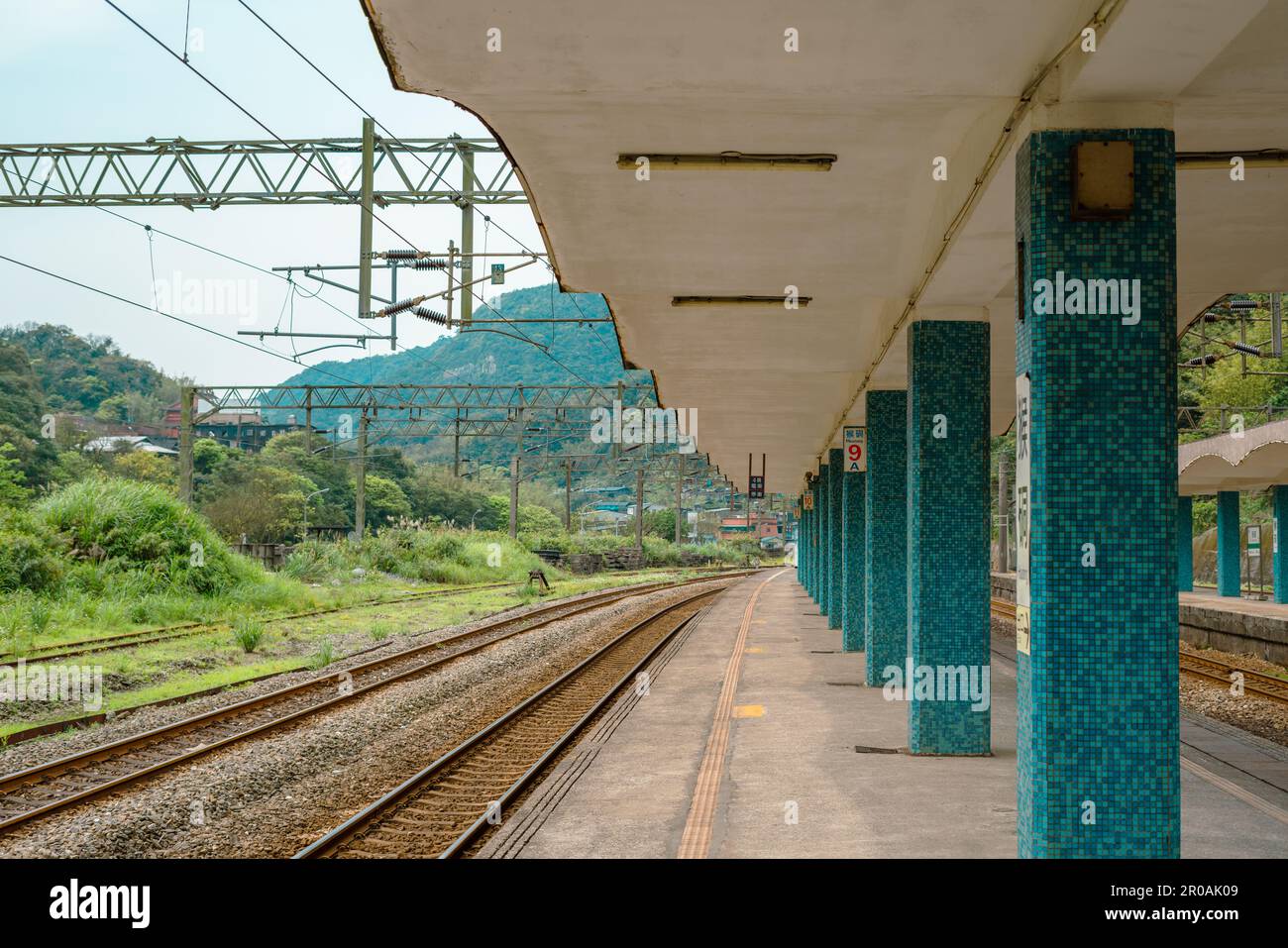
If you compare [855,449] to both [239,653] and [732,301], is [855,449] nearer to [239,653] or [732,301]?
[732,301]

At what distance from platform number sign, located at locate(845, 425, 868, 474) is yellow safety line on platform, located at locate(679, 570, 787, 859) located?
3.50 metres

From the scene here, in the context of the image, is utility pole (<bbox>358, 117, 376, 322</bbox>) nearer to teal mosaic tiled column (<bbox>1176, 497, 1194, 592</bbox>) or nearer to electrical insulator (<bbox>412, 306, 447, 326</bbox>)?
electrical insulator (<bbox>412, 306, 447, 326</bbox>)

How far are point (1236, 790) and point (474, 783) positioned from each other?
20.2 ft

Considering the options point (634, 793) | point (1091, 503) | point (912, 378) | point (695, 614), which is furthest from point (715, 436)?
point (1091, 503)

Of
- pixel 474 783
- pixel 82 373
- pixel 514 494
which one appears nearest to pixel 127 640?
pixel 474 783

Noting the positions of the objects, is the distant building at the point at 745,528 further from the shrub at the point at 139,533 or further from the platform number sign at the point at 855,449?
the platform number sign at the point at 855,449

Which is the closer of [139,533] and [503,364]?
[139,533]

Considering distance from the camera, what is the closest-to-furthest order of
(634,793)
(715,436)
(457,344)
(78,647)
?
(634,793) → (78,647) → (715,436) → (457,344)

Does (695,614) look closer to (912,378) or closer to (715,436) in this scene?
(715,436)

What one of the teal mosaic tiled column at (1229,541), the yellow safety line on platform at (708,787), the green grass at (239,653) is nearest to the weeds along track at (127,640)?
the green grass at (239,653)

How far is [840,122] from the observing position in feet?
21.5

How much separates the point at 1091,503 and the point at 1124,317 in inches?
37.7

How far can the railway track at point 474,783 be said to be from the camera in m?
7.84
